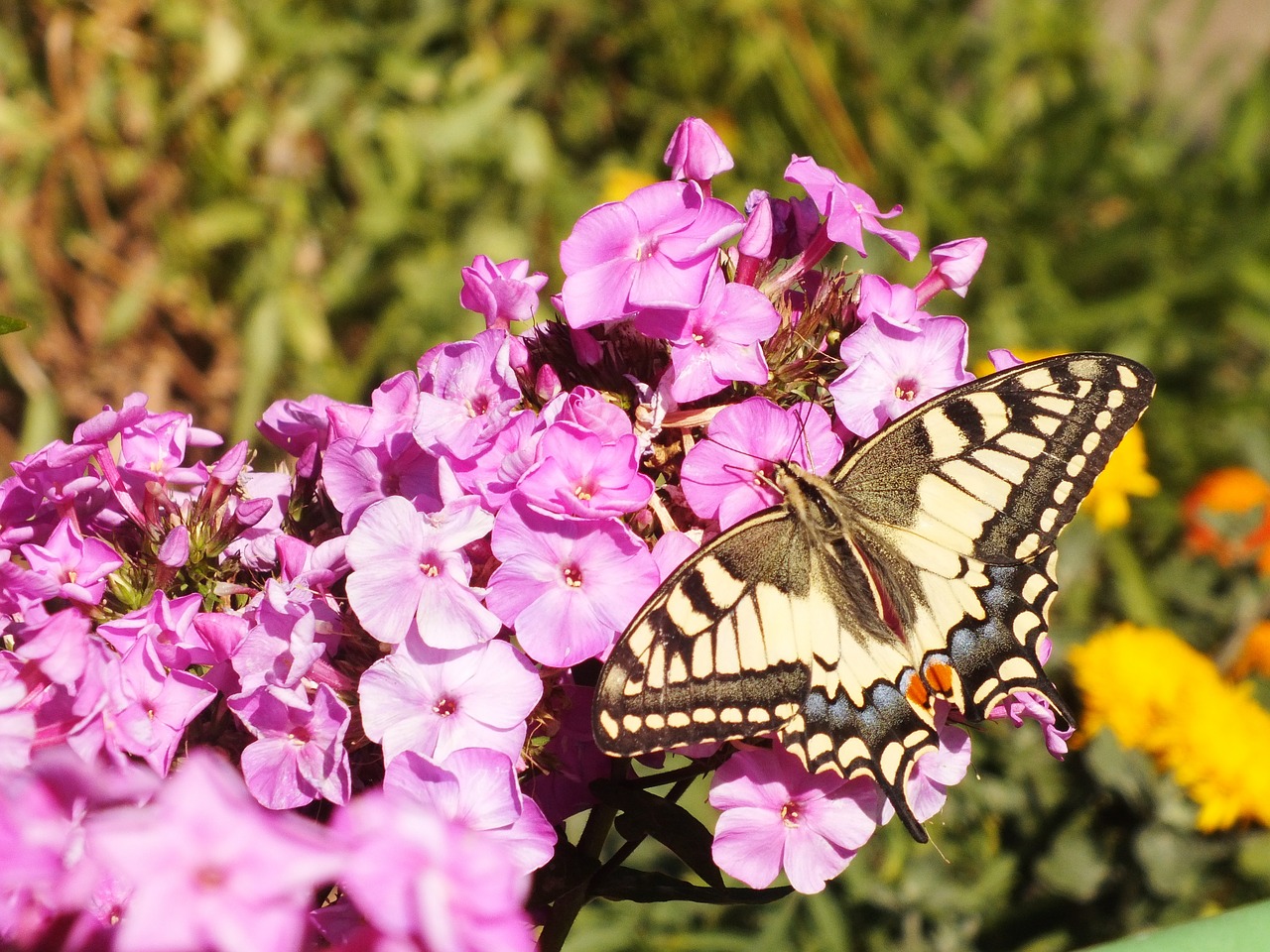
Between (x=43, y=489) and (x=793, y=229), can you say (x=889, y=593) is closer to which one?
(x=793, y=229)

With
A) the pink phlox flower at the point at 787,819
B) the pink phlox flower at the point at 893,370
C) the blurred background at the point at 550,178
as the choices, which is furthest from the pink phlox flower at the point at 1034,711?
the blurred background at the point at 550,178

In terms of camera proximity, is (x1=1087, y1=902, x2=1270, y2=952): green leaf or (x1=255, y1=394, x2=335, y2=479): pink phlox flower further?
(x1=255, y1=394, x2=335, y2=479): pink phlox flower

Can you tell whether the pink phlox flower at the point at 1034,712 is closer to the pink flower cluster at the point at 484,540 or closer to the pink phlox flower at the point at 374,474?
the pink flower cluster at the point at 484,540

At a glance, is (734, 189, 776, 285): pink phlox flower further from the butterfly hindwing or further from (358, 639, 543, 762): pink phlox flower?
(358, 639, 543, 762): pink phlox flower

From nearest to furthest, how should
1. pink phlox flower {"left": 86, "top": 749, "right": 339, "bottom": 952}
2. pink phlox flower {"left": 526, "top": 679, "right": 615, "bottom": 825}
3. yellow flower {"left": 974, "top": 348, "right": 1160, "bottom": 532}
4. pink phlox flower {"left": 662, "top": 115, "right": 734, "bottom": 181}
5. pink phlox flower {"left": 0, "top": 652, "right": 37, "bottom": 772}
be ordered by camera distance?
pink phlox flower {"left": 86, "top": 749, "right": 339, "bottom": 952}
pink phlox flower {"left": 0, "top": 652, "right": 37, "bottom": 772}
pink phlox flower {"left": 526, "top": 679, "right": 615, "bottom": 825}
pink phlox flower {"left": 662, "top": 115, "right": 734, "bottom": 181}
yellow flower {"left": 974, "top": 348, "right": 1160, "bottom": 532}

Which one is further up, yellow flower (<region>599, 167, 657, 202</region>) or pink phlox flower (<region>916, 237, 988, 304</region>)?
pink phlox flower (<region>916, 237, 988, 304</region>)

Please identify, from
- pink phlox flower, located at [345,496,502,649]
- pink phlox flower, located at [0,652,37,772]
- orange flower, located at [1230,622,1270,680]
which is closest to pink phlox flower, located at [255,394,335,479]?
pink phlox flower, located at [345,496,502,649]

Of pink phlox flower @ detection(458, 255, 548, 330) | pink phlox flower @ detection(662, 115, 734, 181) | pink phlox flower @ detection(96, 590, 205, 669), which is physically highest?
pink phlox flower @ detection(662, 115, 734, 181)

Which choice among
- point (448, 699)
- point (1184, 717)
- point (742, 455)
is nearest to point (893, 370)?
point (742, 455)
